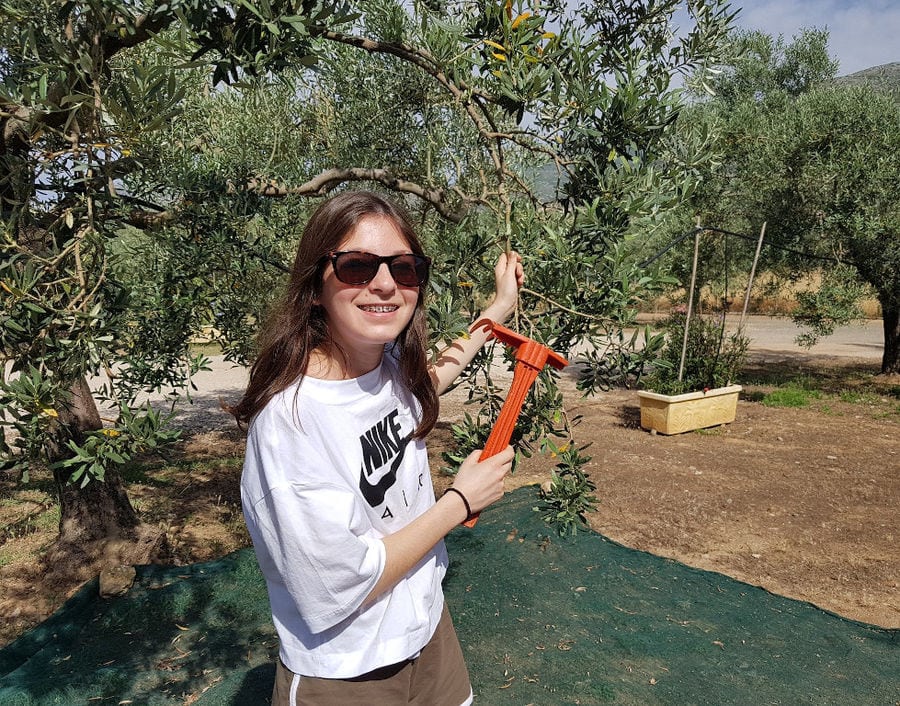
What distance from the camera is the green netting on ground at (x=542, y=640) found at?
3.62 metres

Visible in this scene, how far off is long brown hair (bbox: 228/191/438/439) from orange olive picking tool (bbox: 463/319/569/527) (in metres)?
0.44

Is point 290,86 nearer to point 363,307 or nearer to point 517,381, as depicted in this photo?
point 363,307

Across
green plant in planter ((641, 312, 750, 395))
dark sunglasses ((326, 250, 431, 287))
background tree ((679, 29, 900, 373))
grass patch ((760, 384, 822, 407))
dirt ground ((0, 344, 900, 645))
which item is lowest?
dirt ground ((0, 344, 900, 645))

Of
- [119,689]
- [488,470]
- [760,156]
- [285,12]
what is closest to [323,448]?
[488,470]

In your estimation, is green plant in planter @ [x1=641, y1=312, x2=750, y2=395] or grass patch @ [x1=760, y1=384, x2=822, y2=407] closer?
green plant in planter @ [x1=641, y1=312, x2=750, y2=395]

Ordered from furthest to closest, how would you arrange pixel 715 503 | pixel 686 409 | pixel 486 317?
pixel 686 409, pixel 715 503, pixel 486 317

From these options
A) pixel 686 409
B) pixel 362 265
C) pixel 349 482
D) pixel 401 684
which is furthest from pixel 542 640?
pixel 686 409

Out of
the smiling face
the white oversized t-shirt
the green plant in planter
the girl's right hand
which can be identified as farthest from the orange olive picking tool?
the green plant in planter

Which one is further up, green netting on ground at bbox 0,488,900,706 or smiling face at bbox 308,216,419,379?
smiling face at bbox 308,216,419,379

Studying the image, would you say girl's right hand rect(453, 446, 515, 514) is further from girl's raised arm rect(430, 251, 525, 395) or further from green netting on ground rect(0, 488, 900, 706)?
green netting on ground rect(0, 488, 900, 706)

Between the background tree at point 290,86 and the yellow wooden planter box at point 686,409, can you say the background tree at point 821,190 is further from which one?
the background tree at point 290,86

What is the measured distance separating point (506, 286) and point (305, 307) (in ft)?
2.53

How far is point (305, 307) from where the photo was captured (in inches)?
71.3

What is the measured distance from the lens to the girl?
1.50 meters
